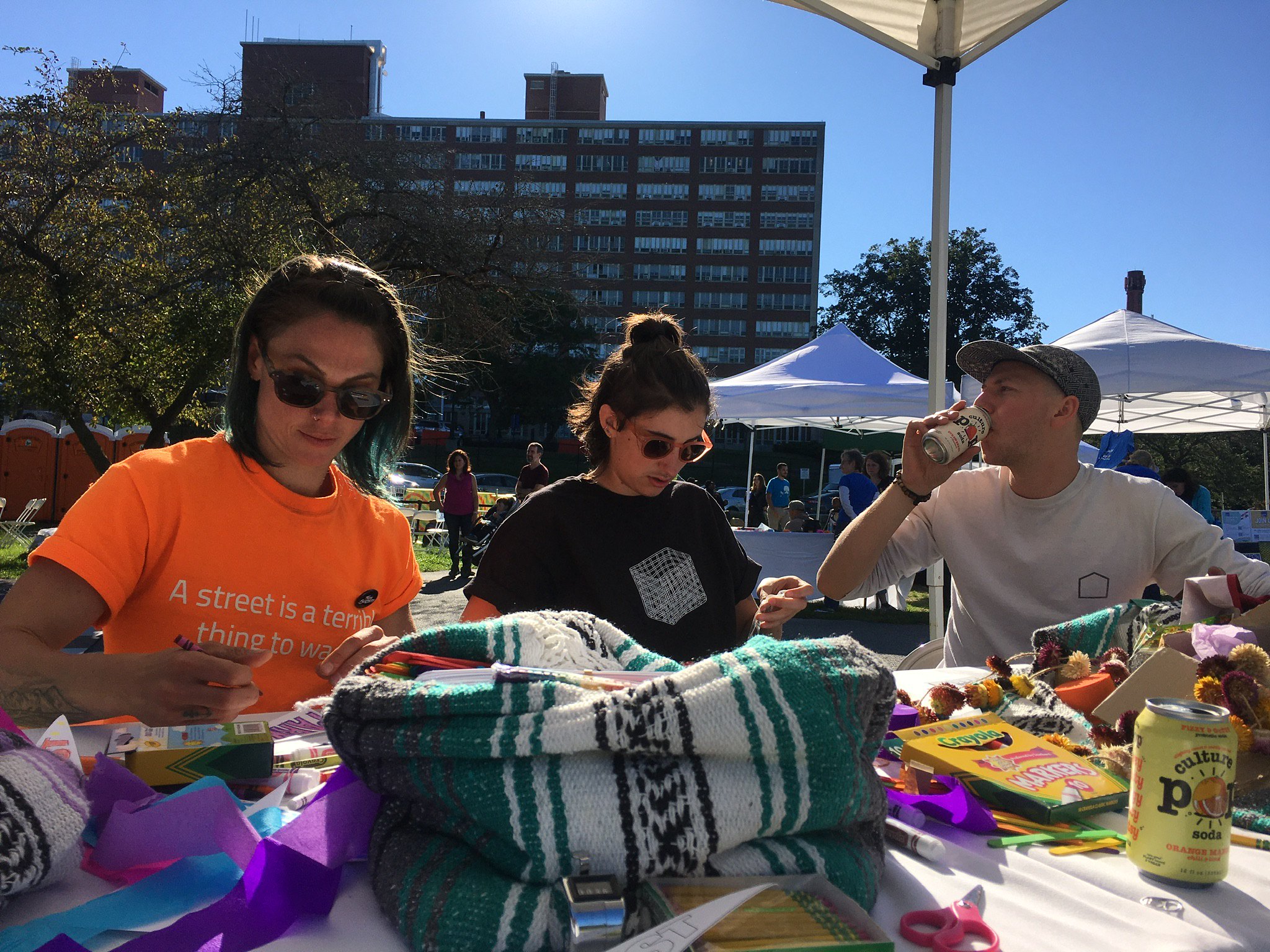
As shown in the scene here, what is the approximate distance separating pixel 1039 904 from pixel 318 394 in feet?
5.02

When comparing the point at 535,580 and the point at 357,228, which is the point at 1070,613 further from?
the point at 357,228

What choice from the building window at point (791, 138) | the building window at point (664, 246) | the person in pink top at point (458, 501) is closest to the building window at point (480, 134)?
the building window at point (664, 246)

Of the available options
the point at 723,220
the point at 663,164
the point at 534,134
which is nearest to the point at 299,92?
the point at 723,220

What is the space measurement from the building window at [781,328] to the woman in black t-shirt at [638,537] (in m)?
72.2

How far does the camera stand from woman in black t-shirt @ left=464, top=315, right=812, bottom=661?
214cm

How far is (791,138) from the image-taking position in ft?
235

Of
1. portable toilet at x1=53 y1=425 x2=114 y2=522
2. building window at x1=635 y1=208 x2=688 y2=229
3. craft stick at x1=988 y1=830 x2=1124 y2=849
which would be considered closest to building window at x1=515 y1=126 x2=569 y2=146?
building window at x1=635 y1=208 x2=688 y2=229

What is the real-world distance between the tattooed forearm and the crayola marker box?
1.38 metres

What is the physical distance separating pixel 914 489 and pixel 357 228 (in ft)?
46.8

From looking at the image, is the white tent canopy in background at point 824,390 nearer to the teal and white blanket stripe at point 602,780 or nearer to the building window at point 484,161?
the teal and white blanket stripe at point 602,780

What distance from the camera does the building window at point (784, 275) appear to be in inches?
2832

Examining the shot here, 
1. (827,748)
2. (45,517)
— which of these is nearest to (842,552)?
(827,748)

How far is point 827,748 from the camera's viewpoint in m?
0.87

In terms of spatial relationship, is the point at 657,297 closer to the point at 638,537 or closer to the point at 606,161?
the point at 606,161
